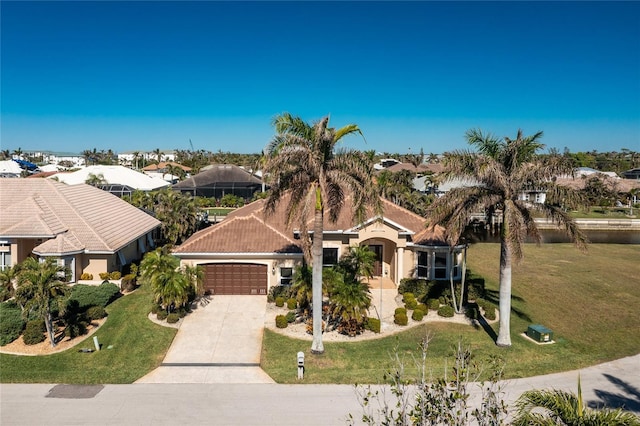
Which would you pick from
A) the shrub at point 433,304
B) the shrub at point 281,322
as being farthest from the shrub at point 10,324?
the shrub at point 433,304

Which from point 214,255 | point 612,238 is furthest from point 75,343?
point 612,238

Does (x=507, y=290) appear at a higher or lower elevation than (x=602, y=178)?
lower

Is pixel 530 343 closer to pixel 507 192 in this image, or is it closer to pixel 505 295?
pixel 505 295

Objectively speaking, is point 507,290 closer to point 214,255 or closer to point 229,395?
point 229,395

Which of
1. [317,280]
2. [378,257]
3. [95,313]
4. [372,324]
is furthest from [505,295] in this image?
[95,313]

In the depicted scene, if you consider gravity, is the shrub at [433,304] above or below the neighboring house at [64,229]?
below

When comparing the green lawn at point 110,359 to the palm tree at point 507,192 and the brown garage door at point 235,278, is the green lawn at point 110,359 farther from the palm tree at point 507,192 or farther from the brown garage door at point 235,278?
the palm tree at point 507,192
